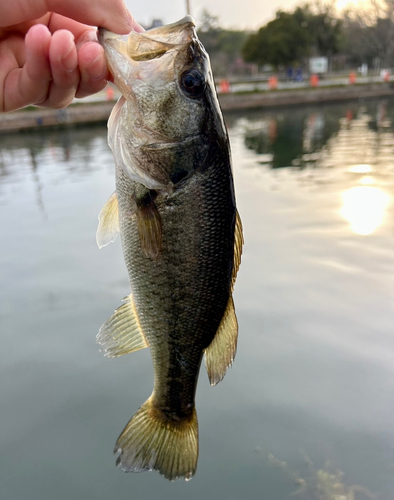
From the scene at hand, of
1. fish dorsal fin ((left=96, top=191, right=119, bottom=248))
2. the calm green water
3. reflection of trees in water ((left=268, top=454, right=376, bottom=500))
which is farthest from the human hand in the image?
reflection of trees in water ((left=268, top=454, right=376, bottom=500))

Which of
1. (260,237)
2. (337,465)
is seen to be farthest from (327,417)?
(260,237)

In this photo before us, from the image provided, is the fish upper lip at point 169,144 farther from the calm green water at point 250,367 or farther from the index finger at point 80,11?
the calm green water at point 250,367

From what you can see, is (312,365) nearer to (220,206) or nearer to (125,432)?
(125,432)

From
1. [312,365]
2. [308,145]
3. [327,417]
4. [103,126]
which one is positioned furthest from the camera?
[103,126]

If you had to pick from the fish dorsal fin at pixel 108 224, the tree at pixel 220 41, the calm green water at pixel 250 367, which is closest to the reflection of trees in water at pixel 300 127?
the calm green water at pixel 250 367

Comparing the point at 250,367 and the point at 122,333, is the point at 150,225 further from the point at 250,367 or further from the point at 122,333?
the point at 250,367

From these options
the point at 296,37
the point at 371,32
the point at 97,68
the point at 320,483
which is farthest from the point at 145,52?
the point at 371,32
